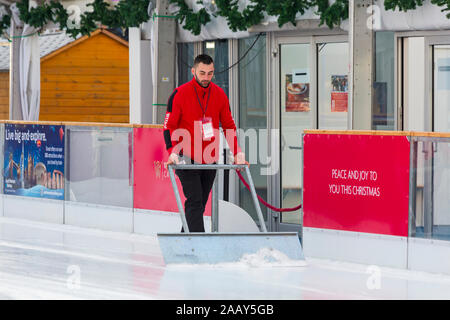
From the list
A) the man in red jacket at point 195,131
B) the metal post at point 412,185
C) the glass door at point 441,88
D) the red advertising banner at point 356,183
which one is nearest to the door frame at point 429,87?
the glass door at point 441,88

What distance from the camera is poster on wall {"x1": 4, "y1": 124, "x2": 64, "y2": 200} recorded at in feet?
35.3

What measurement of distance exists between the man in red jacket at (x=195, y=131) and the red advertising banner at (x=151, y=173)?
1.86 meters

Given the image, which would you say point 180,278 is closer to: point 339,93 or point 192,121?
point 192,121

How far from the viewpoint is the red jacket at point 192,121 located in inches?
298

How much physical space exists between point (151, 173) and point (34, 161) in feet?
6.18

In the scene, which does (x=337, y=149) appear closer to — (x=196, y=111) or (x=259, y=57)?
(x=196, y=111)

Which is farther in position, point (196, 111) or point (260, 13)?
point (260, 13)

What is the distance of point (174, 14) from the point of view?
1165cm

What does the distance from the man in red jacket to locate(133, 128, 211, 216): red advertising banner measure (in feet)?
6.09

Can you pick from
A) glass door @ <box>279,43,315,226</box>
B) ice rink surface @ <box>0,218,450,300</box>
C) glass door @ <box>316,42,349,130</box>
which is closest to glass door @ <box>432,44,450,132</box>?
glass door @ <box>316,42,349,130</box>
